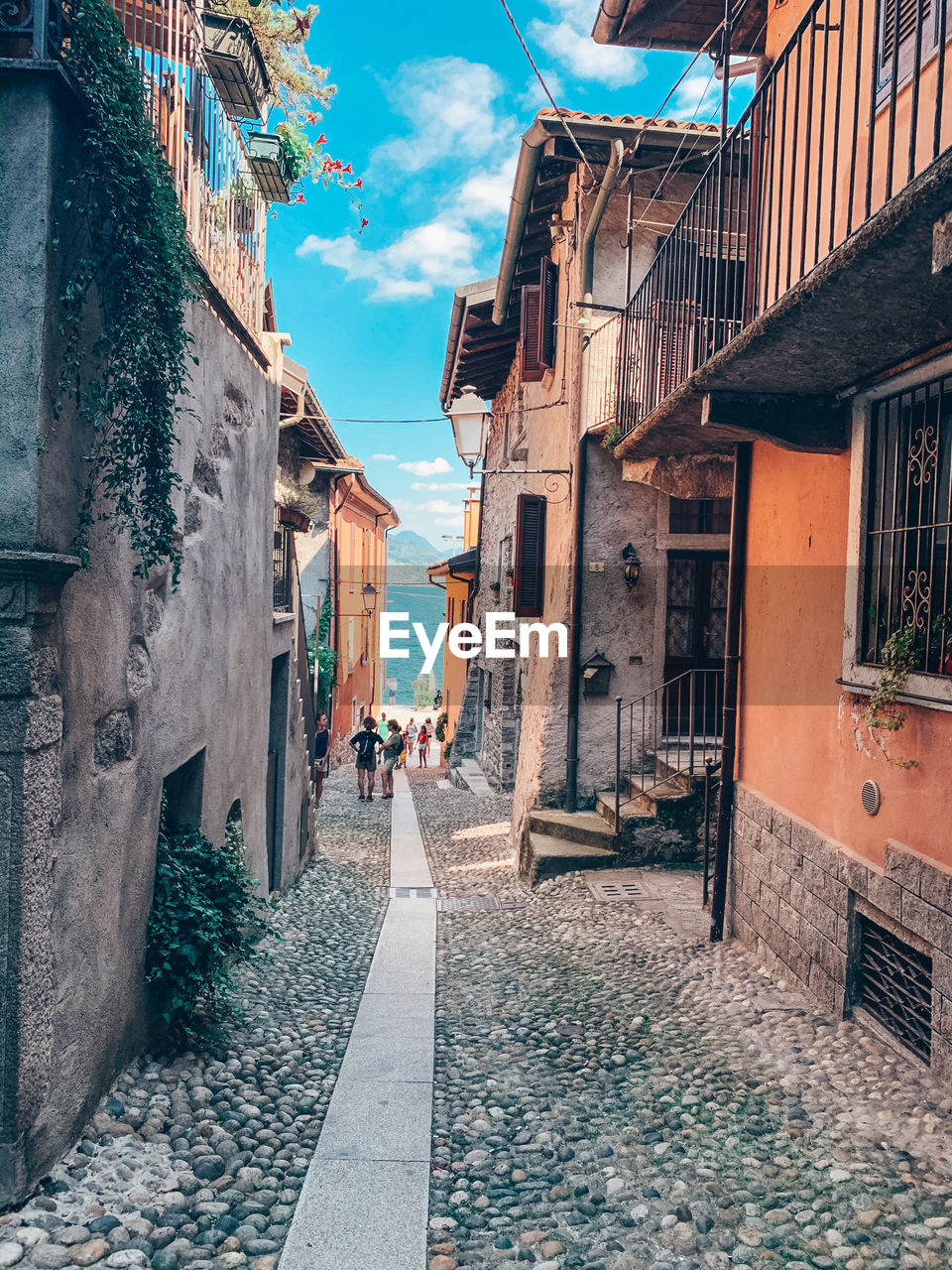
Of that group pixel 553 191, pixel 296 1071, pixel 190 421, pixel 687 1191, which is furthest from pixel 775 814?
pixel 553 191

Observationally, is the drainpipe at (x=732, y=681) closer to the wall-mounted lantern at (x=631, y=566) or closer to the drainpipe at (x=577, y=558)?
the wall-mounted lantern at (x=631, y=566)

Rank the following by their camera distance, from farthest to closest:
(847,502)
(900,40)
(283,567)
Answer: (283,567) → (847,502) → (900,40)

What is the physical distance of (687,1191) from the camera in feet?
11.5

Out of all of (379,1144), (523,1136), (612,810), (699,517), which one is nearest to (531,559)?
(699,517)

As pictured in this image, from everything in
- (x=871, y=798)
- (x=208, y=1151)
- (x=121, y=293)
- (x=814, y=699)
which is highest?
(x=121, y=293)

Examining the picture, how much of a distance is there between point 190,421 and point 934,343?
3886 mm

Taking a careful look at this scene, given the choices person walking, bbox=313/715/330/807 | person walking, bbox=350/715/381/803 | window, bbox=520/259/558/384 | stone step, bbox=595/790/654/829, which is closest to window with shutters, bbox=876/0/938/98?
stone step, bbox=595/790/654/829

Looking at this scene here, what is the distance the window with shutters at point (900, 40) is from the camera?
430cm

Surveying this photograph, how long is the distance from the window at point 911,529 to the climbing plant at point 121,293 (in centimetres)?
354

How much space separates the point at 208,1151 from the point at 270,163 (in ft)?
20.6

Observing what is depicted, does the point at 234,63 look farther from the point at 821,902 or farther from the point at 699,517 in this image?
the point at 699,517

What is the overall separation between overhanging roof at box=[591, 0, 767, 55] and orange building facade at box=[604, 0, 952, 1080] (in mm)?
823

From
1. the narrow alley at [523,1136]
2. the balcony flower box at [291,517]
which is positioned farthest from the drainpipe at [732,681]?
the balcony flower box at [291,517]

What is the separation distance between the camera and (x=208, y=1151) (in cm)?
369
